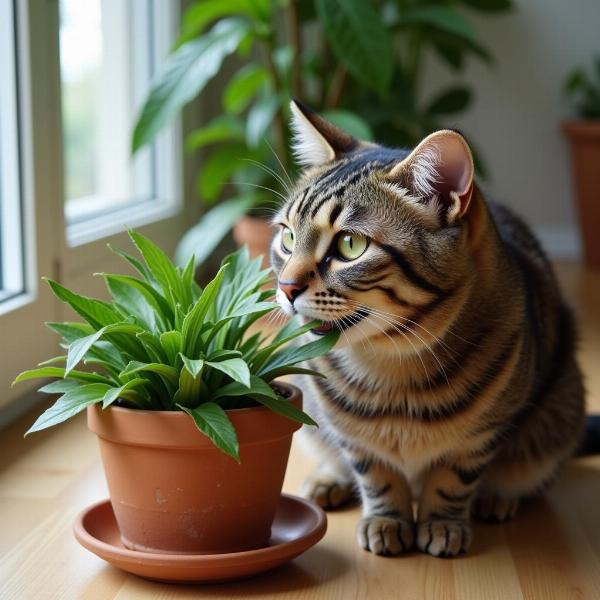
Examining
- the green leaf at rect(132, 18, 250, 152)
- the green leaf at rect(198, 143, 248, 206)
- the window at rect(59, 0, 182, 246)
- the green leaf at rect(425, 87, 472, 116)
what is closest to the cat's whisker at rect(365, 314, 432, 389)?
the green leaf at rect(132, 18, 250, 152)

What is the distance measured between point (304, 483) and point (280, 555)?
370 mm

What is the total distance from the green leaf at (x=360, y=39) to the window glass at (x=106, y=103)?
69 cm

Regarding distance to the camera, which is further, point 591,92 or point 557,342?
point 591,92

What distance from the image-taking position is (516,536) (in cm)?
156

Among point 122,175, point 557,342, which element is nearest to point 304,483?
point 557,342

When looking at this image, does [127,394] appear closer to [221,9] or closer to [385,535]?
[385,535]

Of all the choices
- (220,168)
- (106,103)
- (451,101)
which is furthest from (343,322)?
(451,101)

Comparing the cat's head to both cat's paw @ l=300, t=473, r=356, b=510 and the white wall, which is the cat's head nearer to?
cat's paw @ l=300, t=473, r=356, b=510

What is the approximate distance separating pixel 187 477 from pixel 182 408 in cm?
9

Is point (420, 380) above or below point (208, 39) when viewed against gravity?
below

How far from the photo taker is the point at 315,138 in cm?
150

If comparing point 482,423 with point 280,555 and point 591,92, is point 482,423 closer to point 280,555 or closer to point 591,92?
point 280,555

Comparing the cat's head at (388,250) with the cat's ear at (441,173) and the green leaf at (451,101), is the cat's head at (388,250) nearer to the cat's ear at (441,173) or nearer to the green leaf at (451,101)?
the cat's ear at (441,173)

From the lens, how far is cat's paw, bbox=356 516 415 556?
1.45 meters
